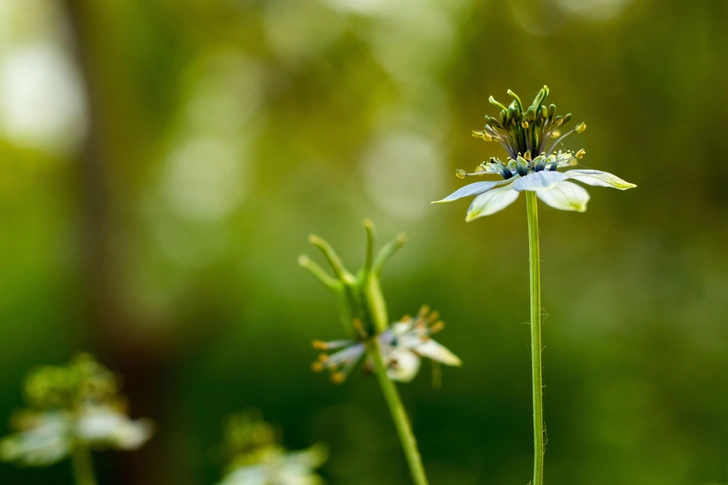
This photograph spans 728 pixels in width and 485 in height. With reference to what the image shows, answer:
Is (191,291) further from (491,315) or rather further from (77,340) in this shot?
(491,315)

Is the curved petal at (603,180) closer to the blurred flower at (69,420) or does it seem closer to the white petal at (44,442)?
the blurred flower at (69,420)

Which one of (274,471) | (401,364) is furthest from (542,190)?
(274,471)

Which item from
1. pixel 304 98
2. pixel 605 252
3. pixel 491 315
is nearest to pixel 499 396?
pixel 491 315

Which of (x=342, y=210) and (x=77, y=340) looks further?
(x=342, y=210)

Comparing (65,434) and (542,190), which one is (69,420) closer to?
(65,434)

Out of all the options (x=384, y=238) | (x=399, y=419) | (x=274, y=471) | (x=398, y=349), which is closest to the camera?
(x=399, y=419)

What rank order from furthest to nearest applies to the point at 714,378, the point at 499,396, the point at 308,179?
the point at 308,179, the point at 499,396, the point at 714,378

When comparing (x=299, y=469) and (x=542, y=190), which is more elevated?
(x=299, y=469)
